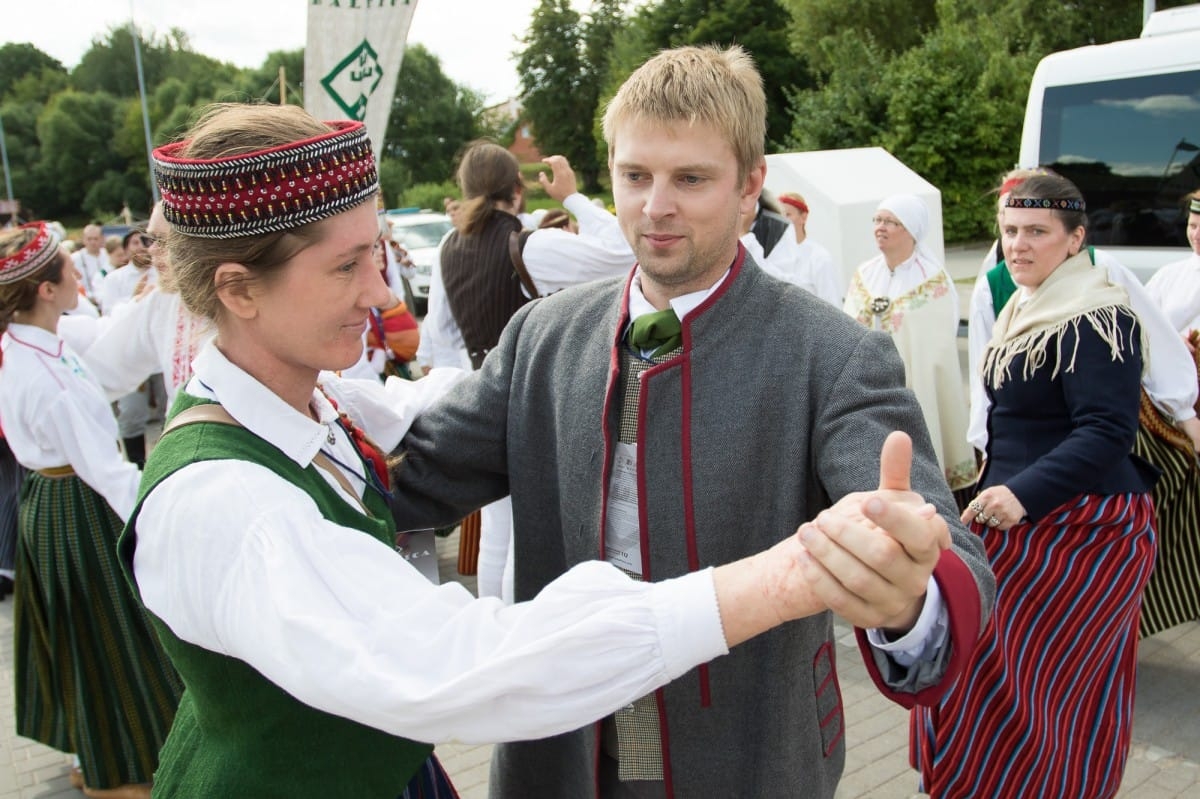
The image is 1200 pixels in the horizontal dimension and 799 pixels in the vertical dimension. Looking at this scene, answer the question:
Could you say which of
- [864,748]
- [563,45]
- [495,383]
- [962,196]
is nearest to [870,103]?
[962,196]

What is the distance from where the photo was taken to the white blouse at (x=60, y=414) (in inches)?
130

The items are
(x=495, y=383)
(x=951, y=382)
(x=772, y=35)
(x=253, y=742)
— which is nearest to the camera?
(x=253, y=742)

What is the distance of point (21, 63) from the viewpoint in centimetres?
7306

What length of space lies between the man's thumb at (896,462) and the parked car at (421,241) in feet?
50.7

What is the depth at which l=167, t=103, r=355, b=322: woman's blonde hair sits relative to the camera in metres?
1.35

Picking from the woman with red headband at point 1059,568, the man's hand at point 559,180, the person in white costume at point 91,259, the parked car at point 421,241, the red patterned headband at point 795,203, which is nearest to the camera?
the woman with red headband at point 1059,568

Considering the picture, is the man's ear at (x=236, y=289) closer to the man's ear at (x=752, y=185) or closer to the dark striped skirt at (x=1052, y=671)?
the man's ear at (x=752, y=185)

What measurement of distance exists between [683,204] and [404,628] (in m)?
0.90

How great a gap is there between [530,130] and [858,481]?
55685mm

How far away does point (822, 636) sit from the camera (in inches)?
68.5

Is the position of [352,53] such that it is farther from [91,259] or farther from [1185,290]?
[91,259]

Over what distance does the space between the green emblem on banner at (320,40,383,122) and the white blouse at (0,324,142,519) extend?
2.08 m

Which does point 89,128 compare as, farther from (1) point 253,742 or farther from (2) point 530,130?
(1) point 253,742

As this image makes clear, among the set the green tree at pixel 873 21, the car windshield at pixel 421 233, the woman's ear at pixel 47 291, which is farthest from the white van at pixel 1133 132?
the green tree at pixel 873 21
